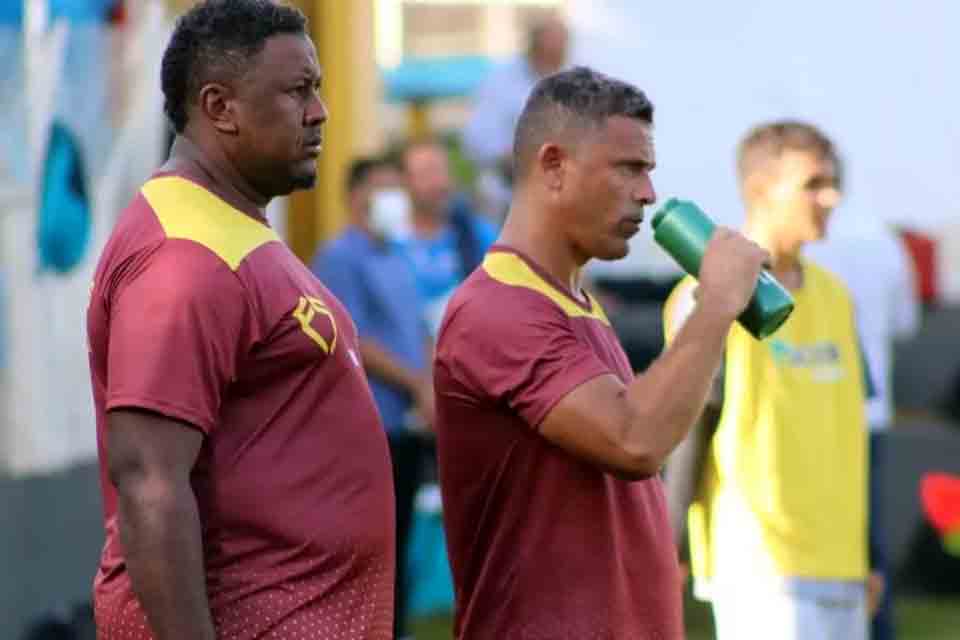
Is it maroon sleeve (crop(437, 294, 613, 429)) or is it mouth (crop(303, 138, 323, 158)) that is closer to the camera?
mouth (crop(303, 138, 323, 158))

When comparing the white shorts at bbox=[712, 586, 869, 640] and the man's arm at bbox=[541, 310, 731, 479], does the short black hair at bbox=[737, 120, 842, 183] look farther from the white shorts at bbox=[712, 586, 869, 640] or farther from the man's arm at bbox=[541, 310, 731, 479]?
the man's arm at bbox=[541, 310, 731, 479]

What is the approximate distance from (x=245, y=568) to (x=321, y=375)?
13.0 inches

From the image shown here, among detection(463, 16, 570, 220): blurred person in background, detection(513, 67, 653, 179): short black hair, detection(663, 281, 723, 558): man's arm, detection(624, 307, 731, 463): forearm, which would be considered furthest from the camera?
detection(463, 16, 570, 220): blurred person in background

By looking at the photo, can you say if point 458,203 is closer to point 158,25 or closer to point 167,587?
point 158,25

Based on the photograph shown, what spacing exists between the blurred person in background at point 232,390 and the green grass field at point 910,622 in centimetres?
576

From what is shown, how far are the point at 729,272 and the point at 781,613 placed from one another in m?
1.61

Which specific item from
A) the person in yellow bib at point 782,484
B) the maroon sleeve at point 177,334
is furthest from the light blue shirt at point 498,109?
the maroon sleeve at point 177,334

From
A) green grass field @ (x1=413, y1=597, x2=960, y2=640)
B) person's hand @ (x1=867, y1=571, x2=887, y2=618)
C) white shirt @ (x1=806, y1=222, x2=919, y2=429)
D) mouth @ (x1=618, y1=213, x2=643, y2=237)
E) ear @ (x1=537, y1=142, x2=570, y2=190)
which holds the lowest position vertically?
green grass field @ (x1=413, y1=597, x2=960, y2=640)

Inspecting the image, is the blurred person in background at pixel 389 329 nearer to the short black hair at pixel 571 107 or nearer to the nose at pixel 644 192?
the short black hair at pixel 571 107

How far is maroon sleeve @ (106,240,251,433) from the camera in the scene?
134 inches

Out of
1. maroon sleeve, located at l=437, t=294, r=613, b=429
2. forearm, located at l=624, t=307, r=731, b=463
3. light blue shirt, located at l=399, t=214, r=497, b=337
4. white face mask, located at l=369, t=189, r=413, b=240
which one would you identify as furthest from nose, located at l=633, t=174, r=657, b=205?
light blue shirt, located at l=399, t=214, r=497, b=337

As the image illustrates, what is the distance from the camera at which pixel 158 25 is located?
27.7ft

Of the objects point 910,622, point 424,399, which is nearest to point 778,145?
point 424,399

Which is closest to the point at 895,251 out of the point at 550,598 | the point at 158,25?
the point at 158,25
